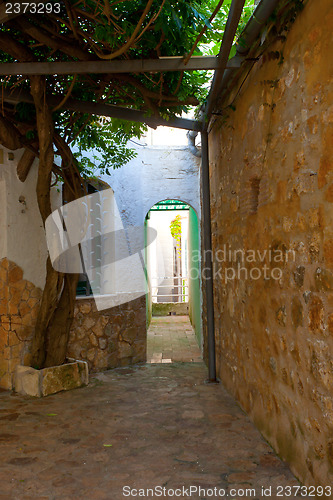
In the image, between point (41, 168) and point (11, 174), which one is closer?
point (41, 168)

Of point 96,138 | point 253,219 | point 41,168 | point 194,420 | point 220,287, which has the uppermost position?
point 96,138

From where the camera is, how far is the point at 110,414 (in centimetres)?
345

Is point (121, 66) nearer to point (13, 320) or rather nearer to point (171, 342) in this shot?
point (13, 320)

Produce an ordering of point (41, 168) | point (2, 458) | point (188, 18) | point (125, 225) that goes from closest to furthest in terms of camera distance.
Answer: point (2, 458) < point (188, 18) < point (41, 168) < point (125, 225)

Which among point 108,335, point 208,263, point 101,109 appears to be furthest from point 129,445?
point 101,109

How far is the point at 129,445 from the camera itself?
9.17 feet

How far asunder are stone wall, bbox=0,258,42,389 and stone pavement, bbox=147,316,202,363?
209 cm

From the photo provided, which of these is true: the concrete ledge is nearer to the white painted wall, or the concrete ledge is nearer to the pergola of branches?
the pergola of branches

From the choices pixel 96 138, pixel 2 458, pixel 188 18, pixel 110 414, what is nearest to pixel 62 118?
pixel 96 138

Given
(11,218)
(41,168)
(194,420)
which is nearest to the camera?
(194,420)

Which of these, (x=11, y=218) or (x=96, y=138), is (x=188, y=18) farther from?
(x=11, y=218)

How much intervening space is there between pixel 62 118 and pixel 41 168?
72 cm

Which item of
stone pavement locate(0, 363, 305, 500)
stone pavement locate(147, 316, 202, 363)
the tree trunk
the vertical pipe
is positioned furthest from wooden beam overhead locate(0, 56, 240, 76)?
stone pavement locate(147, 316, 202, 363)

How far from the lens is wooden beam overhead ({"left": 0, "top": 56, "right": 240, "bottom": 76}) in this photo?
2994 mm
